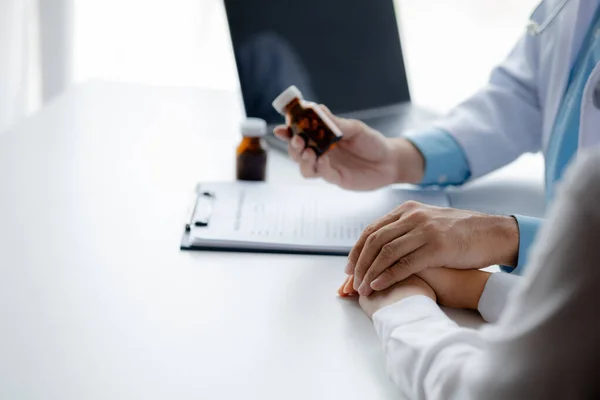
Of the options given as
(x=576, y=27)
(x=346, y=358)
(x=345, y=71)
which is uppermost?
(x=576, y=27)

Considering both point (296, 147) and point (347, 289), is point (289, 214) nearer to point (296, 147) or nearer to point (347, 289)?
point (296, 147)

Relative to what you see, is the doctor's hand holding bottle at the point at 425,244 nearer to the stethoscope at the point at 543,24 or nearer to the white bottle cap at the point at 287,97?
the white bottle cap at the point at 287,97

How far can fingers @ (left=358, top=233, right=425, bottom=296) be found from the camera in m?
0.92

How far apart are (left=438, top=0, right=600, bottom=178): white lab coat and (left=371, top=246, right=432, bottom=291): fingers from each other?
1.66ft

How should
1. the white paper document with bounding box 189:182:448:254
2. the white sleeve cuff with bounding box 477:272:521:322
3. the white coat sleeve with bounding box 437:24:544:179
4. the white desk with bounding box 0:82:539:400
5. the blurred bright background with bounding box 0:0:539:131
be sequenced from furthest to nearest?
the blurred bright background with bounding box 0:0:539:131, the white coat sleeve with bounding box 437:24:544:179, the white paper document with bounding box 189:182:448:254, the white sleeve cuff with bounding box 477:272:521:322, the white desk with bounding box 0:82:539:400

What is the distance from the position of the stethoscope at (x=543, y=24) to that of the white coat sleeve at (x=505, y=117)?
0.13 ft

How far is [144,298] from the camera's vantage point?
92 centimetres

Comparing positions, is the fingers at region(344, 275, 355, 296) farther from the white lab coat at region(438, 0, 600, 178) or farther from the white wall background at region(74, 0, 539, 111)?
the white wall background at region(74, 0, 539, 111)

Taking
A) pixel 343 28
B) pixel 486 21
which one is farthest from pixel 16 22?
pixel 486 21

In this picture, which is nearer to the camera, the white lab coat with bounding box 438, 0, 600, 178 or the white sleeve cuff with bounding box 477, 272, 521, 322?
the white sleeve cuff with bounding box 477, 272, 521, 322

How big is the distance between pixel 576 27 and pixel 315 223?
1.70ft

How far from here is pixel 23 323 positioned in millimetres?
852

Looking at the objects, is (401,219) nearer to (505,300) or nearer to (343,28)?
(505,300)

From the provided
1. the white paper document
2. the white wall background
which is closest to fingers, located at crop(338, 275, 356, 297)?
the white paper document
